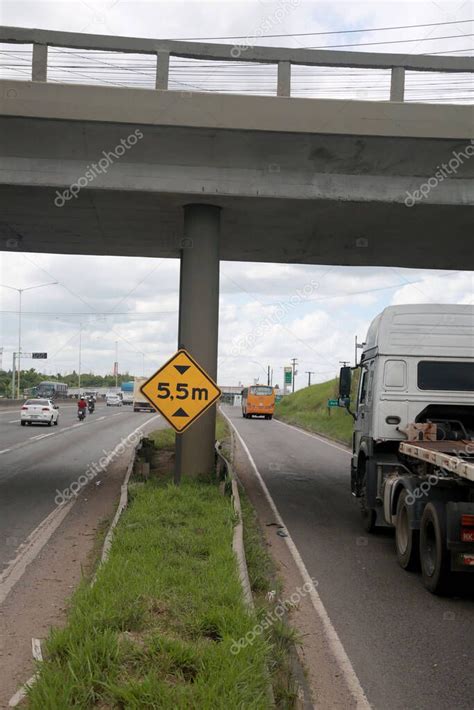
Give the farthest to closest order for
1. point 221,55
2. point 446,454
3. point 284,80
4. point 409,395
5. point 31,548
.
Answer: point 284,80 → point 221,55 → point 409,395 → point 31,548 → point 446,454

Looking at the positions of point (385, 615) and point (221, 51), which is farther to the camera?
point (221, 51)

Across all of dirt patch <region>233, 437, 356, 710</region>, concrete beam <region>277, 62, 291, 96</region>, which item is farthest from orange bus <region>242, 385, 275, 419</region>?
dirt patch <region>233, 437, 356, 710</region>

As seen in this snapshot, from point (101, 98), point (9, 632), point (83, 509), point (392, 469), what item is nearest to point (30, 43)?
point (101, 98)

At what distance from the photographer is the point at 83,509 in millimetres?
12523

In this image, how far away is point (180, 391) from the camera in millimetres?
11609

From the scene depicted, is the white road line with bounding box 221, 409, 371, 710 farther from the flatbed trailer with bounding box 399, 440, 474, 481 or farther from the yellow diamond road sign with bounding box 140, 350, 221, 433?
the yellow diamond road sign with bounding box 140, 350, 221, 433

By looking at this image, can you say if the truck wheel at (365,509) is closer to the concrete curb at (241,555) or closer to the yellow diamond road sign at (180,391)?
the concrete curb at (241,555)

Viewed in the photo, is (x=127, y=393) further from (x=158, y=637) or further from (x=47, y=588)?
(x=158, y=637)

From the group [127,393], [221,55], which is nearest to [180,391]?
[221,55]

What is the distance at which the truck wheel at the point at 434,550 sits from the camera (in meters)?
7.45

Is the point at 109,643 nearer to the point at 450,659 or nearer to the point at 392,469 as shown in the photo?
the point at 450,659

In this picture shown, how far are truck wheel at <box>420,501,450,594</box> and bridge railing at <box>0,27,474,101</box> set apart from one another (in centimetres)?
738

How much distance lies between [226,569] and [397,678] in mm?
1992

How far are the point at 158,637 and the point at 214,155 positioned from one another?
9355mm
